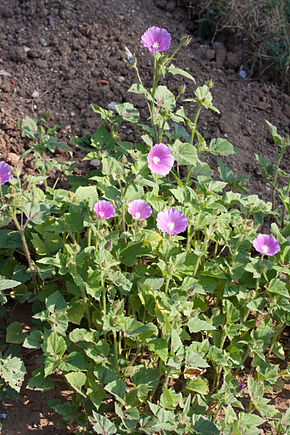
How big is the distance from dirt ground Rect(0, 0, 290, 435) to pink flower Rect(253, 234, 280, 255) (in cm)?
102

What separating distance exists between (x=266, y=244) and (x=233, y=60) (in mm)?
2182

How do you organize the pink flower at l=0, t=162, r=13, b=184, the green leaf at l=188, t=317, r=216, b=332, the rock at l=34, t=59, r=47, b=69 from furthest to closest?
the rock at l=34, t=59, r=47, b=69, the pink flower at l=0, t=162, r=13, b=184, the green leaf at l=188, t=317, r=216, b=332

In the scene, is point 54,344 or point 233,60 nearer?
point 54,344

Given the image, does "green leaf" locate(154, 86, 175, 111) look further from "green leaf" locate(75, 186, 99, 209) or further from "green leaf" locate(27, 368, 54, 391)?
"green leaf" locate(27, 368, 54, 391)

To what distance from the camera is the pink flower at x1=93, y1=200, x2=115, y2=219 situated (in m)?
2.31

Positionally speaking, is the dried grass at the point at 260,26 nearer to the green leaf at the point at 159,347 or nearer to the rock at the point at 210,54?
the rock at the point at 210,54

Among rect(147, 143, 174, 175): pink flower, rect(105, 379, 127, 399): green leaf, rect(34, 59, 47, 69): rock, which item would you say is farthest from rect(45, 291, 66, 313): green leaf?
rect(34, 59, 47, 69): rock

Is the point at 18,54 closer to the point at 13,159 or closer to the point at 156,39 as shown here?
the point at 13,159

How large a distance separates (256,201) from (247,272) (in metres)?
0.36

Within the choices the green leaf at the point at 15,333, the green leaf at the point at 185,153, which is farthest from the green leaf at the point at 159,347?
the green leaf at the point at 185,153

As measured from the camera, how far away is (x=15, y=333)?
247cm

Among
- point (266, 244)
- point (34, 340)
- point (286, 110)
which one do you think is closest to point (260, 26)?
point (286, 110)

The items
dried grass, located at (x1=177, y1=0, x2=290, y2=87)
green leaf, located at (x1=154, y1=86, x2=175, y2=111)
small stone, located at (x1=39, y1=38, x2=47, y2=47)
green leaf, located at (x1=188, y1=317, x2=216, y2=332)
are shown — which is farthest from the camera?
dried grass, located at (x1=177, y1=0, x2=290, y2=87)

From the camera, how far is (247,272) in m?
2.63
